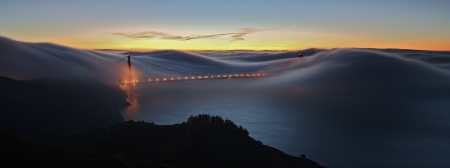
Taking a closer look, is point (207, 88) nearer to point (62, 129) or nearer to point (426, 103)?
point (426, 103)

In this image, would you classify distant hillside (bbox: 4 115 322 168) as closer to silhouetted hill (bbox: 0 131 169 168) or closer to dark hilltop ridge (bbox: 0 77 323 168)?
dark hilltop ridge (bbox: 0 77 323 168)

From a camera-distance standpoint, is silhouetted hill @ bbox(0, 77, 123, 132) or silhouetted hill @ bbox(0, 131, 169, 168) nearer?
silhouetted hill @ bbox(0, 131, 169, 168)

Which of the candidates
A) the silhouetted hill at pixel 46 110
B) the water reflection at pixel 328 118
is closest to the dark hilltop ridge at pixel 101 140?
the silhouetted hill at pixel 46 110

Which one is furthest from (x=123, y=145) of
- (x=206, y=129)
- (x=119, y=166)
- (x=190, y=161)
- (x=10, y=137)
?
(x=10, y=137)

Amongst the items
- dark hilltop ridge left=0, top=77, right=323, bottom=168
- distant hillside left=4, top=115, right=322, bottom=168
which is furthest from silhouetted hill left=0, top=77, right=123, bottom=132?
distant hillside left=4, top=115, right=322, bottom=168

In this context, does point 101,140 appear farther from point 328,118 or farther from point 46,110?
point 328,118

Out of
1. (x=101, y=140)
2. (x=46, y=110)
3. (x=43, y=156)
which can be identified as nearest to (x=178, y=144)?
(x=101, y=140)

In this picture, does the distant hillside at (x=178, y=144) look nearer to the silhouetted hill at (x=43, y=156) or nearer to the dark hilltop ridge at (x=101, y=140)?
the dark hilltop ridge at (x=101, y=140)

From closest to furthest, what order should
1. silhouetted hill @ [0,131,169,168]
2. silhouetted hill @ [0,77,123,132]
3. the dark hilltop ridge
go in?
1. silhouetted hill @ [0,131,169,168]
2. the dark hilltop ridge
3. silhouetted hill @ [0,77,123,132]
